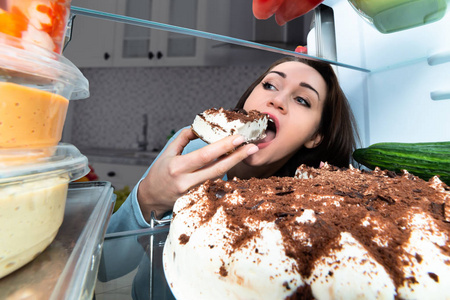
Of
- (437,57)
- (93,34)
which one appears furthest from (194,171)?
(93,34)

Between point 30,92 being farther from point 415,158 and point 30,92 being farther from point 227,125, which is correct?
point 415,158

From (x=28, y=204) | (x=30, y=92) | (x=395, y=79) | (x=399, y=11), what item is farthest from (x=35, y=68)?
(x=395, y=79)

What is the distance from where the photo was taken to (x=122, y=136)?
12.3 ft

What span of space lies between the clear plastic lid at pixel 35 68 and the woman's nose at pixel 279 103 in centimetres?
61

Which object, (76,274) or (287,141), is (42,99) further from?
(287,141)

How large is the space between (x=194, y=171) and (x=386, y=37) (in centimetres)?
73

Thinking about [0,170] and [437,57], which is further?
[437,57]

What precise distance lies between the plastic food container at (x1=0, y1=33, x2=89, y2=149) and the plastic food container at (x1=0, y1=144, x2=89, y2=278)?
3 centimetres

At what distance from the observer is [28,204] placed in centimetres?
37

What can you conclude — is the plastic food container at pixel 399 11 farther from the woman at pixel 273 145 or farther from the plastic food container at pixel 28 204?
the plastic food container at pixel 28 204

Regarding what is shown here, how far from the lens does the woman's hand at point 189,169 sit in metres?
0.66

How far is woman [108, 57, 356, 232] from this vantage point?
70cm

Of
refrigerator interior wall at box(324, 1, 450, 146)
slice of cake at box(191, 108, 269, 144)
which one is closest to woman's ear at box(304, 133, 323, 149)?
refrigerator interior wall at box(324, 1, 450, 146)

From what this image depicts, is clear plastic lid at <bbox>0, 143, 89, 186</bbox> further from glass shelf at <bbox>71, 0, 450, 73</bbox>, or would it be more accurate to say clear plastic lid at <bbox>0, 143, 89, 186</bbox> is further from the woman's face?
the woman's face
